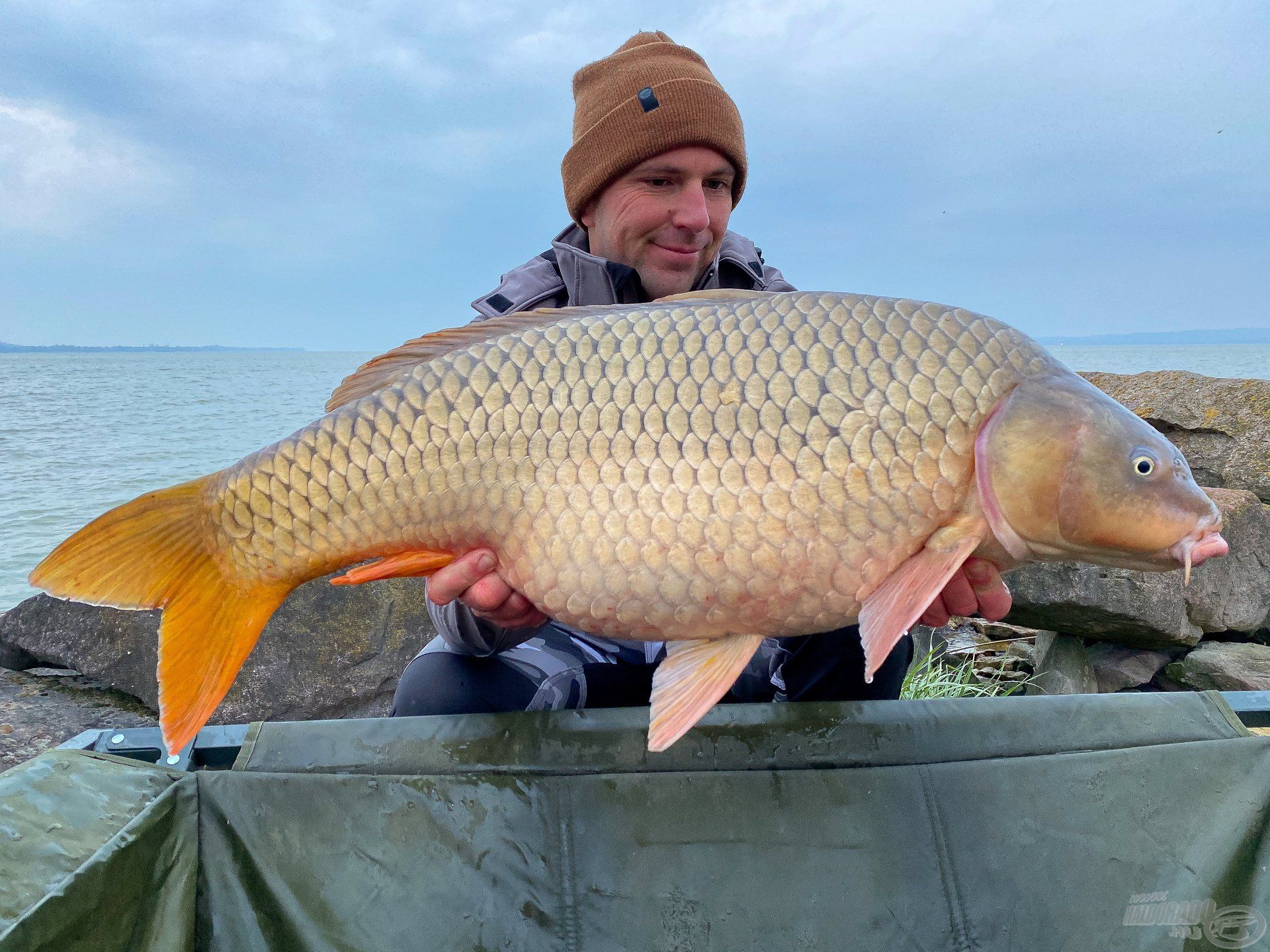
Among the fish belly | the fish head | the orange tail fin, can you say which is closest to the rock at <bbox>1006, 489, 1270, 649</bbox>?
the fish head

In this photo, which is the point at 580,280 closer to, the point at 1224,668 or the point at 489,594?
the point at 489,594

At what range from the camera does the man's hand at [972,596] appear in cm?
113

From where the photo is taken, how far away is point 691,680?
1059 mm

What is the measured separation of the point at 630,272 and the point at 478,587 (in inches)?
30.4

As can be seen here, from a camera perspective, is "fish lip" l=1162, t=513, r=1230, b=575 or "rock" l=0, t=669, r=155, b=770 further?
"rock" l=0, t=669, r=155, b=770

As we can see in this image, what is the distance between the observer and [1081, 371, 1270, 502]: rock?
3.14m

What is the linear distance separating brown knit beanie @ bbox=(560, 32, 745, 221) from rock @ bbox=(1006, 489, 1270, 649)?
1.40 metres

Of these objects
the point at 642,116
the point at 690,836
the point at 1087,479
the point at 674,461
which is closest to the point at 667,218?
the point at 642,116

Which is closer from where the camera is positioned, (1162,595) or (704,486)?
(704,486)

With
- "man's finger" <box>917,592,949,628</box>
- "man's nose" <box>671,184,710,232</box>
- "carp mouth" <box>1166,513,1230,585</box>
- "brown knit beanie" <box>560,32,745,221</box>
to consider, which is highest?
"brown knit beanie" <box>560,32,745,221</box>

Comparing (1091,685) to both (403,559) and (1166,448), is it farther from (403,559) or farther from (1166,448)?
(403,559)

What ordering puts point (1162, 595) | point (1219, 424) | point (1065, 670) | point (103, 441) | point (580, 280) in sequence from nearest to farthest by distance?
point (580, 280), point (1162, 595), point (1065, 670), point (1219, 424), point (103, 441)

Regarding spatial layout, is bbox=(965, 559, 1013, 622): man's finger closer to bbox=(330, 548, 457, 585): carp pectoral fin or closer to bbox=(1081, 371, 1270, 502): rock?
bbox=(330, 548, 457, 585): carp pectoral fin

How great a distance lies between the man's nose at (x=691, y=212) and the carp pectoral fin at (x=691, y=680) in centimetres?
89
